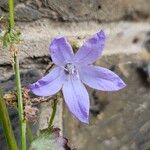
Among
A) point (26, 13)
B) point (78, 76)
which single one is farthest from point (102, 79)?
point (26, 13)

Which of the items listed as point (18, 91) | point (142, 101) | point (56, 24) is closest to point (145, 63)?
point (142, 101)

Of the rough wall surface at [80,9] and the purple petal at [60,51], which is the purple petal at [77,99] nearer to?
the purple petal at [60,51]

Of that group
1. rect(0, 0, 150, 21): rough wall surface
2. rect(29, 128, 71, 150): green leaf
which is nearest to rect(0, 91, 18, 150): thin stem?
rect(29, 128, 71, 150): green leaf

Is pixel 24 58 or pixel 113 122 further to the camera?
pixel 113 122

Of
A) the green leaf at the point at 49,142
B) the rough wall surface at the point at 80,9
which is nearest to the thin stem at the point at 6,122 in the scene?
the green leaf at the point at 49,142

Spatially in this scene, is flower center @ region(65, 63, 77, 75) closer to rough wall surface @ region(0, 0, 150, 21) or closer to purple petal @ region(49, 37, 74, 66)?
purple petal @ region(49, 37, 74, 66)

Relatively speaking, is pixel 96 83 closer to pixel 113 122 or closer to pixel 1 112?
pixel 1 112
